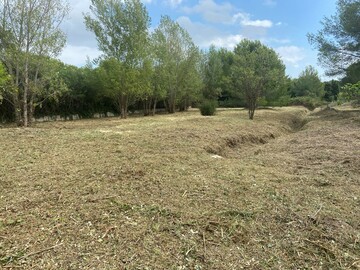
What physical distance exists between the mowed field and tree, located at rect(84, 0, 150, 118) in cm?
999

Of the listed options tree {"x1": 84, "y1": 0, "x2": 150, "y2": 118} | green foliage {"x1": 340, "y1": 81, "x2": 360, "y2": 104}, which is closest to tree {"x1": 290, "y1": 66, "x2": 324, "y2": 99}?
tree {"x1": 84, "y1": 0, "x2": 150, "y2": 118}

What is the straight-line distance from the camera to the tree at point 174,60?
59.2 ft

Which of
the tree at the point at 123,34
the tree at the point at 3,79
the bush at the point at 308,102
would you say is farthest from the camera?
the bush at the point at 308,102

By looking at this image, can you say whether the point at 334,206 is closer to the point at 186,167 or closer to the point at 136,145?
the point at 186,167

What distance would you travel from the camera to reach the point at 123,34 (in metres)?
14.0

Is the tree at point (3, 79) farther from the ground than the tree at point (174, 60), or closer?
closer

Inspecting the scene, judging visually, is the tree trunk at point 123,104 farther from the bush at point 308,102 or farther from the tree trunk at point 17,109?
the bush at point 308,102

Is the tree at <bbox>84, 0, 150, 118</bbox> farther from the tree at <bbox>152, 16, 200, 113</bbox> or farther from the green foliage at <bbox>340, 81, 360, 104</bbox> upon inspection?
the green foliage at <bbox>340, 81, 360, 104</bbox>

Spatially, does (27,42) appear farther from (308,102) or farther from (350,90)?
(308,102)

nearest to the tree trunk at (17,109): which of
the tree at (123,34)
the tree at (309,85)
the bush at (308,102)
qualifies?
the tree at (123,34)

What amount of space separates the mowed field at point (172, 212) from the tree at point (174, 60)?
14338 mm

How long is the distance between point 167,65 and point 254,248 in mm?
17205

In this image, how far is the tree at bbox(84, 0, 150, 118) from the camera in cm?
1375

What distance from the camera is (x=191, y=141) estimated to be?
5805 millimetres
